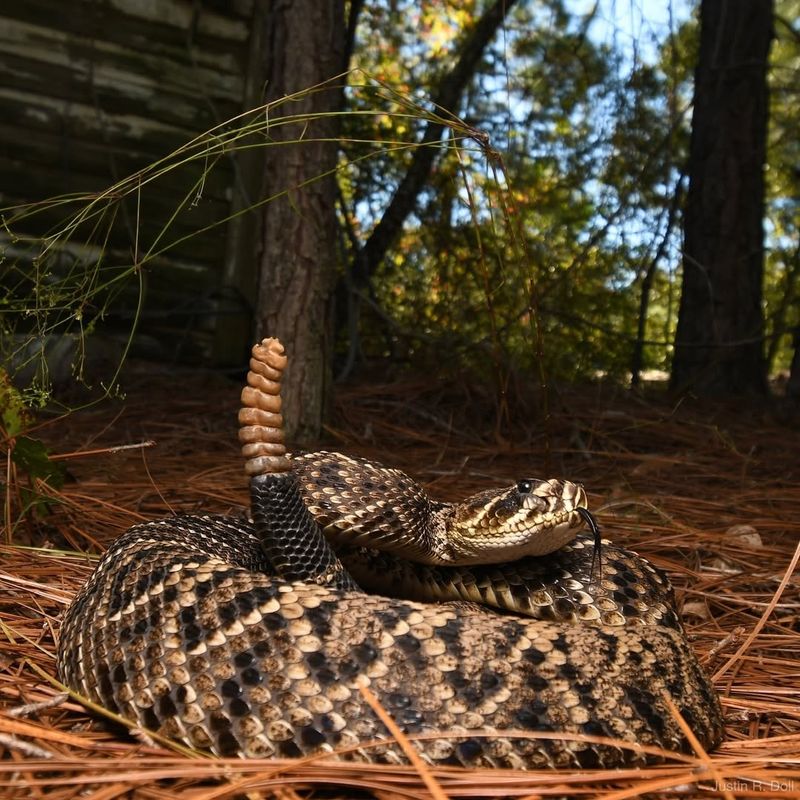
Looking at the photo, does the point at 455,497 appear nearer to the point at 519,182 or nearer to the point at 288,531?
the point at 288,531

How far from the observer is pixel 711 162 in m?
8.95

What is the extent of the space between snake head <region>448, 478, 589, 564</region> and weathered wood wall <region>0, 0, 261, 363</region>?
510 cm

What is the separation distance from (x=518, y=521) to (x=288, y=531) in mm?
713

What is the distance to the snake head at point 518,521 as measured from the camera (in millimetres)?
2627

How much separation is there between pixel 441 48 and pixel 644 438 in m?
6.11

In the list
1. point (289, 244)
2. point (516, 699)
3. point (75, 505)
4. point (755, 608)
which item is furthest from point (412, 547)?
point (289, 244)

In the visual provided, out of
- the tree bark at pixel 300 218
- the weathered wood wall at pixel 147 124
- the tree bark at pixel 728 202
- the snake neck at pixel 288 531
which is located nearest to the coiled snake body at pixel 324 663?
the snake neck at pixel 288 531

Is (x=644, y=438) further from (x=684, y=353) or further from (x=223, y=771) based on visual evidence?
(x=223, y=771)

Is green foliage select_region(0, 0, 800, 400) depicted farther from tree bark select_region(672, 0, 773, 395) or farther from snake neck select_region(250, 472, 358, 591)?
snake neck select_region(250, 472, 358, 591)

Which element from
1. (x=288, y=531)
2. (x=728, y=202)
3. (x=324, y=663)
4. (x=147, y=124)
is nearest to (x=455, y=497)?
(x=288, y=531)

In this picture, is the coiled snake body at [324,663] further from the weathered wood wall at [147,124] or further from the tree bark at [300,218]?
the weathered wood wall at [147,124]

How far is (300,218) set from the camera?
5148 millimetres

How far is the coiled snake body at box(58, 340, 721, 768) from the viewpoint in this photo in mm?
1892

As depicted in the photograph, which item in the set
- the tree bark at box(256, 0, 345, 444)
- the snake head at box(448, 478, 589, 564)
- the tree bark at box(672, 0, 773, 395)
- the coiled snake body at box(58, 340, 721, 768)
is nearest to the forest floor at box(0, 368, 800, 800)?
the coiled snake body at box(58, 340, 721, 768)
